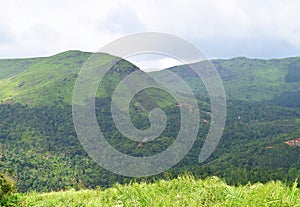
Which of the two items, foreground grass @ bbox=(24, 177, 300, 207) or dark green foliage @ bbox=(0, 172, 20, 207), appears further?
dark green foliage @ bbox=(0, 172, 20, 207)

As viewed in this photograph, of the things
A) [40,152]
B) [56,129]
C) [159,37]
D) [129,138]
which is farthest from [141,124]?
[159,37]

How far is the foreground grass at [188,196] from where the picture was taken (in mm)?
6012

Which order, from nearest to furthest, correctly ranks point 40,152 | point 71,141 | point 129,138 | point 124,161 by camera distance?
point 124,161 → point 40,152 → point 129,138 → point 71,141

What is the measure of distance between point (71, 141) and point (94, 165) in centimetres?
3267

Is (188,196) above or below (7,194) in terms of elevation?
below

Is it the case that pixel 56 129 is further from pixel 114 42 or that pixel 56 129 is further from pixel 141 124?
pixel 114 42

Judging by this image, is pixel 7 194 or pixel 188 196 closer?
pixel 188 196

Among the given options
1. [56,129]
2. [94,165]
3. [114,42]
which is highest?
[114,42]

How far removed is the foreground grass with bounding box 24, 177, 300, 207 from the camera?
19.7 ft

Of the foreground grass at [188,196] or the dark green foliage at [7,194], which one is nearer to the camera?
the foreground grass at [188,196]

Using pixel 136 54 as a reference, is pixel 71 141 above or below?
below

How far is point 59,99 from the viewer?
191m

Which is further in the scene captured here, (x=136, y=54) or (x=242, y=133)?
(x=242, y=133)

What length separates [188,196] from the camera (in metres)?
7.68
